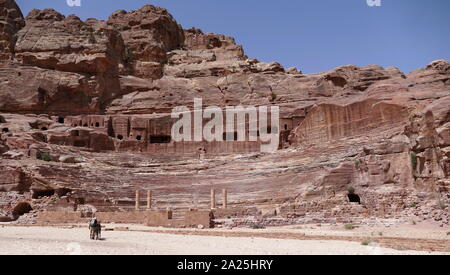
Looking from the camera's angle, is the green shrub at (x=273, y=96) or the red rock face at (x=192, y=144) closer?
the red rock face at (x=192, y=144)

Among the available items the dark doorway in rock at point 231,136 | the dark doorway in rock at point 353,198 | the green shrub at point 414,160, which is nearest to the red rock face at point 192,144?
the green shrub at point 414,160

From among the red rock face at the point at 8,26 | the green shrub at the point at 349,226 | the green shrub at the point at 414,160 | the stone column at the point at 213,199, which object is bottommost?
the green shrub at the point at 349,226

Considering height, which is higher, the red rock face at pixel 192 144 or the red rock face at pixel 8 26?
the red rock face at pixel 8 26

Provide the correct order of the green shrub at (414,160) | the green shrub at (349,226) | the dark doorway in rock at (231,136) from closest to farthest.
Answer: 1. the green shrub at (349,226)
2. the green shrub at (414,160)
3. the dark doorway in rock at (231,136)

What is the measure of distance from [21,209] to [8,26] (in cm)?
3798

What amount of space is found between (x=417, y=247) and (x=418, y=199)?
13.8m

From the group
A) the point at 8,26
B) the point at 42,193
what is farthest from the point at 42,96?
the point at 42,193

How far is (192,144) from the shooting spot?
181ft

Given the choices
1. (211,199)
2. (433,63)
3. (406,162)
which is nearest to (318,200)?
(406,162)

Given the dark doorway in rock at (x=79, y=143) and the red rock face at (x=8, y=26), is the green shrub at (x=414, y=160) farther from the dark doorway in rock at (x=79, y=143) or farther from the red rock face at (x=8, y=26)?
the red rock face at (x=8, y=26)

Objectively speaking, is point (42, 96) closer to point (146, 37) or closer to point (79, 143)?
point (79, 143)

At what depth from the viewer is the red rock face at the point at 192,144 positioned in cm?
3366

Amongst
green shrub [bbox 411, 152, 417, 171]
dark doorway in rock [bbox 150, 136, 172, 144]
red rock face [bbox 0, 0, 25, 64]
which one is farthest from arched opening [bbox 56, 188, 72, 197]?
red rock face [bbox 0, 0, 25, 64]
